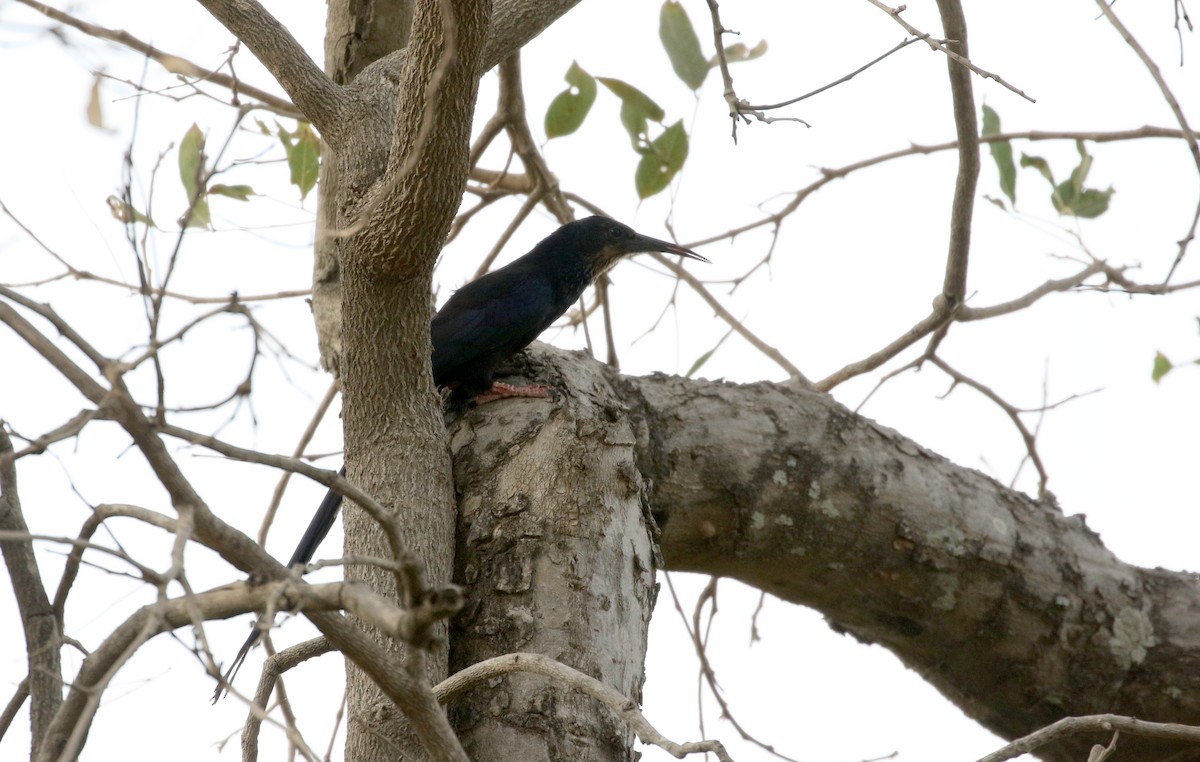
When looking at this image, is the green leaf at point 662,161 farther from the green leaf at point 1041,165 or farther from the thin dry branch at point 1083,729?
the thin dry branch at point 1083,729

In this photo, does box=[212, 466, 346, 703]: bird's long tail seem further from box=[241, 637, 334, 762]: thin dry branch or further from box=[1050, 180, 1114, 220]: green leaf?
box=[1050, 180, 1114, 220]: green leaf

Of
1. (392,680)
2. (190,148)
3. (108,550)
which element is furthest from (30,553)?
(190,148)

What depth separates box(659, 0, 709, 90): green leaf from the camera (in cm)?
389

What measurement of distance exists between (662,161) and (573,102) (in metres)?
0.39

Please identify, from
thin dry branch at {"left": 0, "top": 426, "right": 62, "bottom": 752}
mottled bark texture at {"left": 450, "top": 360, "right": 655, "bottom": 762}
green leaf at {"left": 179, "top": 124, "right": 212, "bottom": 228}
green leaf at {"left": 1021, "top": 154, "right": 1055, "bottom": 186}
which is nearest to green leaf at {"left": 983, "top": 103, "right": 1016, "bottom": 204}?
green leaf at {"left": 1021, "top": 154, "right": 1055, "bottom": 186}

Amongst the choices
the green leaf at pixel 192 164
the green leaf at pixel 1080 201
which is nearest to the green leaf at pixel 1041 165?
the green leaf at pixel 1080 201

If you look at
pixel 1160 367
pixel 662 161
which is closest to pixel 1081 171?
pixel 1160 367

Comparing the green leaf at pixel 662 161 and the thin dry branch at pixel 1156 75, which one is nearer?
the thin dry branch at pixel 1156 75

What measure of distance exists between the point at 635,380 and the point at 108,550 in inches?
85.3

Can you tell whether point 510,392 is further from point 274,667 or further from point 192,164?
point 192,164

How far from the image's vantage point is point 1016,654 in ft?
11.0

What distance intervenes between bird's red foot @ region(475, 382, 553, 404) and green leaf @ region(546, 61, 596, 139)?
1271 mm

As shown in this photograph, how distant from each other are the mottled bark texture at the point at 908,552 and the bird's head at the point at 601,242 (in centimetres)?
120

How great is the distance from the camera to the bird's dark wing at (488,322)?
358 centimetres
